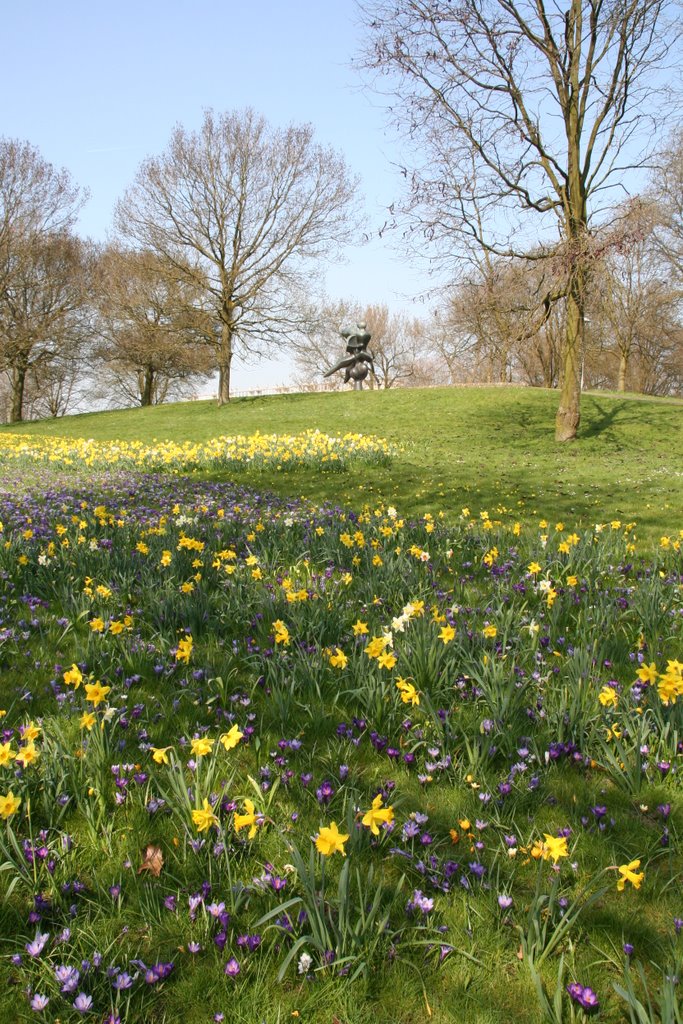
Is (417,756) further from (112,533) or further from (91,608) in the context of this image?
(112,533)

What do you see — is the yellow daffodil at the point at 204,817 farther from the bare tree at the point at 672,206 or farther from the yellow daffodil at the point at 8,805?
the bare tree at the point at 672,206

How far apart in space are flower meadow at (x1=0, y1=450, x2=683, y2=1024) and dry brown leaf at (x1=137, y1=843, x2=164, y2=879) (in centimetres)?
1

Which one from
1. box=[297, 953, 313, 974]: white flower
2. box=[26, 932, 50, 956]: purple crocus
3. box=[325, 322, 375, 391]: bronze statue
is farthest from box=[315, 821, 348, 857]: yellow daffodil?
box=[325, 322, 375, 391]: bronze statue

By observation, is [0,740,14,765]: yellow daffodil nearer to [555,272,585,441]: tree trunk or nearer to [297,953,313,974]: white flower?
[297,953,313,974]: white flower

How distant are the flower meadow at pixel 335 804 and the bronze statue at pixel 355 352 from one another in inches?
1033

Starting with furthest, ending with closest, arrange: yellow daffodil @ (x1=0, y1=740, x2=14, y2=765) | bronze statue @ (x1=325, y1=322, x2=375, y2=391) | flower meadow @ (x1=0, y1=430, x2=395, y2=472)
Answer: bronze statue @ (x1=325, y1=322, x2=375, y2=391)
flower meadow @ (x1=0, y1=430, x2=395, y2=472)
yellow daffodil @ (x1=0, y1=740, x2=14, y2=765)

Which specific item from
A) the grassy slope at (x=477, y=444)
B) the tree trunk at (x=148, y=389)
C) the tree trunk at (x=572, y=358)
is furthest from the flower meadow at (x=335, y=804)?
the tree trunk at (x=148, y=389)

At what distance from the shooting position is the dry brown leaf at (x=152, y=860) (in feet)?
6.43

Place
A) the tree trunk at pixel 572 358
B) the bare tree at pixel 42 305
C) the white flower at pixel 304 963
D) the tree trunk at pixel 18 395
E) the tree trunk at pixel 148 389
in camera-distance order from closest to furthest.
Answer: the white flower at pixel 304 963 → the tree trunk at pixel 572 358 → the bare tree at pixel 42 305 → the tree trunk at pixel 18 395 → the tree trunk at pixel 148 389

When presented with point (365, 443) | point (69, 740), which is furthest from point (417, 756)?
point (365, 443)

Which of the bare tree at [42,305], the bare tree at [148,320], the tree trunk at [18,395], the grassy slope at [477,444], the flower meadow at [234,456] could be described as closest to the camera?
the grassy slope at [477,444]

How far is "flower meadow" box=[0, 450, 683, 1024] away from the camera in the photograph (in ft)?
5.33

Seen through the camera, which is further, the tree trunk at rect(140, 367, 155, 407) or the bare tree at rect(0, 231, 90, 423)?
the tree trunk at rect(140, 367, 155, 407)

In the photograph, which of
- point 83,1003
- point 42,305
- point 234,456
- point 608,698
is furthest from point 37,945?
point 42,305
